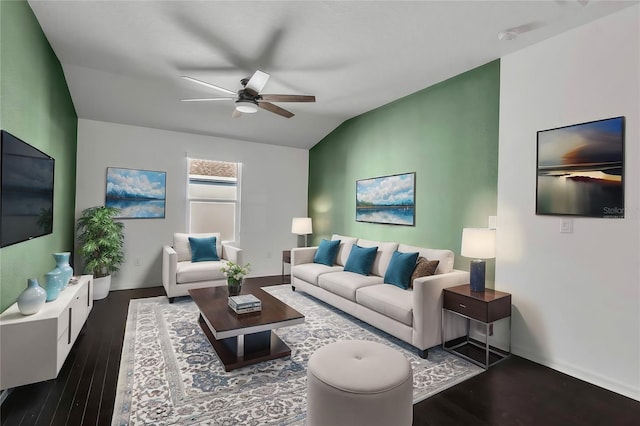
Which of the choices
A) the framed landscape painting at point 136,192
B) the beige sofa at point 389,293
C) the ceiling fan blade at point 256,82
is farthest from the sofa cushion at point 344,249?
the framed landscape painting at point 136,192

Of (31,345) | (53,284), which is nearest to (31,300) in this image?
(31,345)

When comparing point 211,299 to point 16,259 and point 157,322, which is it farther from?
point 16,259

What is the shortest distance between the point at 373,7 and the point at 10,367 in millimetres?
3562

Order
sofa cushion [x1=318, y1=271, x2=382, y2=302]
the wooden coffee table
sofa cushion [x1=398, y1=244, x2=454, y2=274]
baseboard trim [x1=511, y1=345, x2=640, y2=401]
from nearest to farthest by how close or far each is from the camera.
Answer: baseboard trim [x1=511, y1=345, x2=640, y2=401] → the wooden coffee table → sofa cushion [x1=398, y1=244, x2=454, y2=274] → sofa cushion [x1=318, y1=271, x2=382, y2=302]

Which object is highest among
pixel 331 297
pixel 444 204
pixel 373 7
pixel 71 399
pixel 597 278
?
pixel 373 7

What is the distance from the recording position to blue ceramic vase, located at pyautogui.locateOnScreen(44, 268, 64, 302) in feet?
8.39

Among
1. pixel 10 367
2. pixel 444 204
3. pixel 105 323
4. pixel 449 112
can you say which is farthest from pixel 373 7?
pixel 105 323

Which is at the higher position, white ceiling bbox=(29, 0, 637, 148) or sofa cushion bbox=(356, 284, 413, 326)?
white ceiling bbox=(29, 0, 637, 148)

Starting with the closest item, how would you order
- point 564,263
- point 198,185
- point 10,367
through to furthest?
1. point 10,367
2. point 564,263
3. point 198,185

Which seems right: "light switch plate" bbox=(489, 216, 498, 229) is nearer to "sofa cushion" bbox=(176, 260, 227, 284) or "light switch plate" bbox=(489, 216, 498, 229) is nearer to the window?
"sofa cushion" bbox=(176, 260, 227, 284)

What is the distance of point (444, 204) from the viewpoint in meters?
3.79

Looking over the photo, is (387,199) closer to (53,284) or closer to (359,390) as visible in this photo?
(359,390)

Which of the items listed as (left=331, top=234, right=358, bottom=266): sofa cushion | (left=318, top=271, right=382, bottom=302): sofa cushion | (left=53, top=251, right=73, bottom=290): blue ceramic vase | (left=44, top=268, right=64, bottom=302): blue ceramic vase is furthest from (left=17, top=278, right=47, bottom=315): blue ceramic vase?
(left=331, top=234, right=358, bottom=266): sofa cushion

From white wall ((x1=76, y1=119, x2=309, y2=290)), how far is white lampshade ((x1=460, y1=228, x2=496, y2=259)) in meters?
4.00
